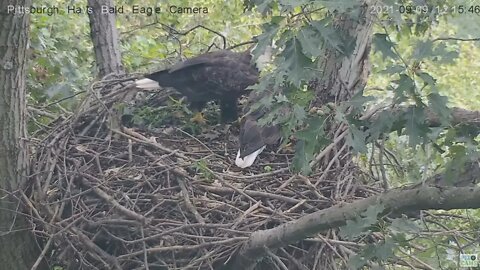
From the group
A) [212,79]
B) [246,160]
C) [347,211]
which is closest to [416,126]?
[347,211]

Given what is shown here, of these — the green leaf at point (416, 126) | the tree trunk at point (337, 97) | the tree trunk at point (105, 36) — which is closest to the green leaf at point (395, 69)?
the green leaf at point (416, 126)

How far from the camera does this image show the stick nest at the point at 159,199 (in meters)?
3.81

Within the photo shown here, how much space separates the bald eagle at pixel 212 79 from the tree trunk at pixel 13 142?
3.16 ft

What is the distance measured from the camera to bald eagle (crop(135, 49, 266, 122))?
193 inches

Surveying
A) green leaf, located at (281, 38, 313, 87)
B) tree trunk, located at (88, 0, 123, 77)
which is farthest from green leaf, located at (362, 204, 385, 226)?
tree trunk, located at (88, 0, 123, 77)

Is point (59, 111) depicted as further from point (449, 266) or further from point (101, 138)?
point (449, 266)

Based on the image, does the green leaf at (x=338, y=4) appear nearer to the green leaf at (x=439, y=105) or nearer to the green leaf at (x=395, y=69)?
the green leaf at (x=395, y=69)

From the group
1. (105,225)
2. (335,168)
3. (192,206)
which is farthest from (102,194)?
(335,168)

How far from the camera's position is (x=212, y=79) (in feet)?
16.3

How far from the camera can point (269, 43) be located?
8.57 ft

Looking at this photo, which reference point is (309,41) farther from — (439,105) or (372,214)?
(372,214)

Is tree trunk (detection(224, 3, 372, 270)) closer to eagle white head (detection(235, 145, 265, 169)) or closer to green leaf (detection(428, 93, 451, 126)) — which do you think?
eagle white head (detection(235, 145, 265, 169))

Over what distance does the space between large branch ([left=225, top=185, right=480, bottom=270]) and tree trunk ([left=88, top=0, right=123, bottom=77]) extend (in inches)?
70.3

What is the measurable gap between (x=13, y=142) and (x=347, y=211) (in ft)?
6.12
